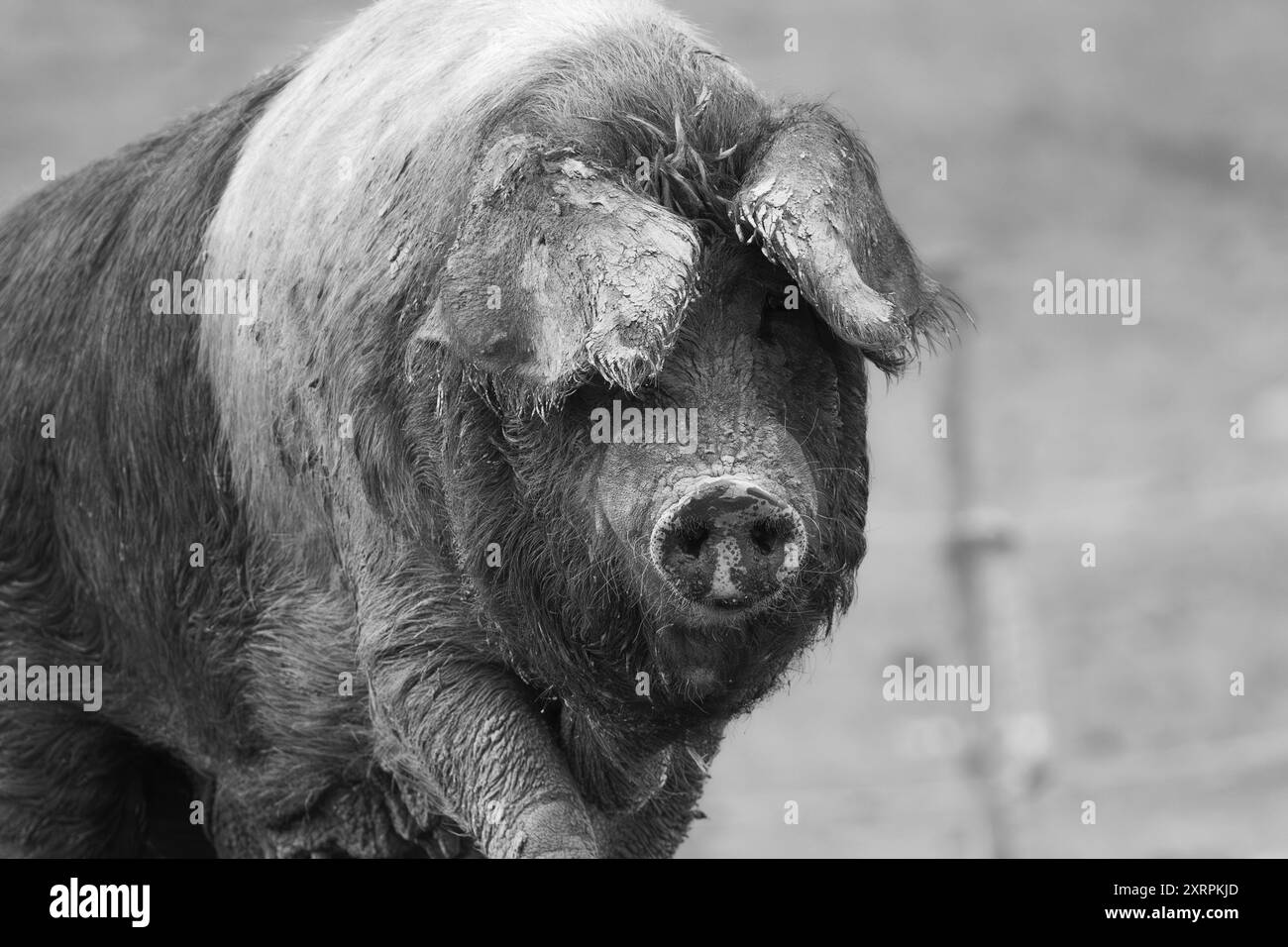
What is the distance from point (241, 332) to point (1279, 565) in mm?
12225

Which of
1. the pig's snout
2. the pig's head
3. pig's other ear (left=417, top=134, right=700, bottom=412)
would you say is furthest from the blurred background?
the pig's snout

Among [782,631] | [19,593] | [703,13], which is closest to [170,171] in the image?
[19,593]

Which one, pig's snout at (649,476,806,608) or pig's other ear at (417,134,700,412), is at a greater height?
pig's other ear at (417,134,700,412)

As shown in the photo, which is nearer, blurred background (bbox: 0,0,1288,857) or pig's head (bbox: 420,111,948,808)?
pig's head (bbox: 420,111,948,808)

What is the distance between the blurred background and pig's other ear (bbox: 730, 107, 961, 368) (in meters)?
0.33

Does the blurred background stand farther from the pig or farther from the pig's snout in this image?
the pig's snout

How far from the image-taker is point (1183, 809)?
14.2m

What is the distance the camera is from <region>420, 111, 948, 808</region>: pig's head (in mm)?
4160

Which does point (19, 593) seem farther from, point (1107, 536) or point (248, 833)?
point (1107, 536)

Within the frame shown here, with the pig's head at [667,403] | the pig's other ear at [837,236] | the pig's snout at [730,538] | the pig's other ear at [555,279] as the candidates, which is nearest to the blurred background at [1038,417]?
the pig's other ear at [837,236]

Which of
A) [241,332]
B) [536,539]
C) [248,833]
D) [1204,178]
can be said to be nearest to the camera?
[536,539]

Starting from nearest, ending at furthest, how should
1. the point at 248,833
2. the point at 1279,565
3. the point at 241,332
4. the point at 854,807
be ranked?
1. the point at 241,332
2. the point at 248,833
3. the point at 854,807
4. the point at 1279,565

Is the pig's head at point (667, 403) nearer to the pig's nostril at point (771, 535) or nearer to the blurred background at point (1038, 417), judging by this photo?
the pig's nostril at point (771, 535)

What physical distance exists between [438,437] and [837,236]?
1.07 m
